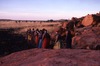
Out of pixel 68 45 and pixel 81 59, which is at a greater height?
pixel 81 59

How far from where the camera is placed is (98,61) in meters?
4.34

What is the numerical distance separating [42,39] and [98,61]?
7757 millimetres

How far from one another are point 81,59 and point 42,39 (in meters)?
7.61

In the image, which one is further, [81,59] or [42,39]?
[42,39]

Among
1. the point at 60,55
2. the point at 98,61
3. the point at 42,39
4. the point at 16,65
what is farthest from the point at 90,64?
the point at 42,39

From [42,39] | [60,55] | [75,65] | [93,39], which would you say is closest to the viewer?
[75,65]

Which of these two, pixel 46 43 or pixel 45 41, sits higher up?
pixel 45 41

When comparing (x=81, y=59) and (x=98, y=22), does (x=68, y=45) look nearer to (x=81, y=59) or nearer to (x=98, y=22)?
(x=81, y=59)

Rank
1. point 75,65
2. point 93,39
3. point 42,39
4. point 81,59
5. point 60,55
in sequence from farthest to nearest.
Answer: point 42,39 → point 93,39 → point 60,55 → point 81,59 → point 75,65

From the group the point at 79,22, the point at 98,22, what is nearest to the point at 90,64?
the point at 98,22

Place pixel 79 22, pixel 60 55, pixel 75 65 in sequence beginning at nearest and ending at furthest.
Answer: pixel 75 65 < pixel 60 55 < pixel 79 22

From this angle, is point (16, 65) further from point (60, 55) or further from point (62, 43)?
point (62, 43)

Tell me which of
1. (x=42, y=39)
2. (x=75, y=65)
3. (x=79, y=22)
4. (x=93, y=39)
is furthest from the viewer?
(x=79, y=22)

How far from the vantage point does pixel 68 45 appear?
37.3ft
